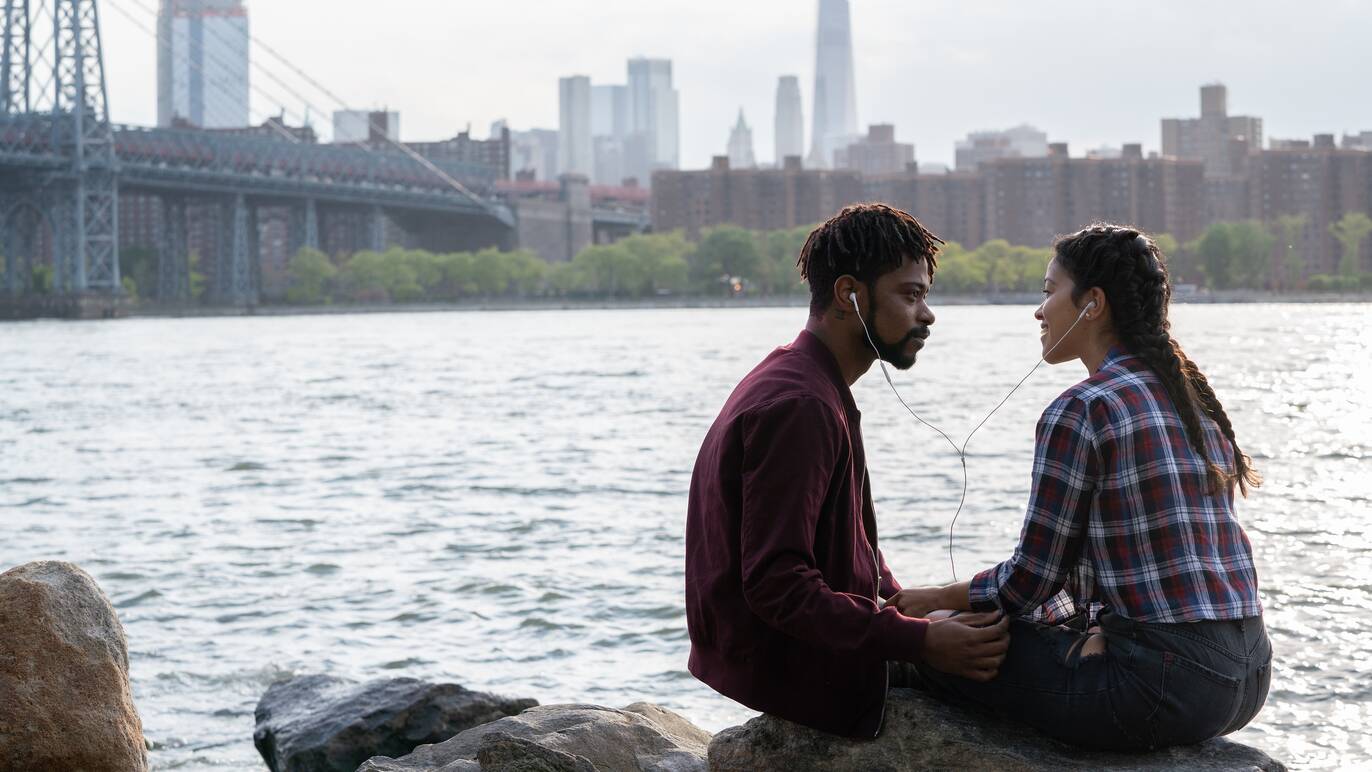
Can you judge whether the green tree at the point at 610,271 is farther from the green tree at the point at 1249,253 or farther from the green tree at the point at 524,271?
the green tree at the point at 1249,253

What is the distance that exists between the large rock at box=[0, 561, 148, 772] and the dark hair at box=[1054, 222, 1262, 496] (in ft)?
9.85

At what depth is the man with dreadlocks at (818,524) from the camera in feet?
9.92

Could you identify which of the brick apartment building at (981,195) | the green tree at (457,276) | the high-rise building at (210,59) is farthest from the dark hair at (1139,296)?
the high-rise building at (210,59)

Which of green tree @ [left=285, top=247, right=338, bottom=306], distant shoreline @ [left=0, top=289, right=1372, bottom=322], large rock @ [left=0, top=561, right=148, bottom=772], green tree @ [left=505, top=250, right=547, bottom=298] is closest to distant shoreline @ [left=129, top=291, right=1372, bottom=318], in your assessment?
distant shoreline @ [left=0, top=289, right=1372, bottom=322]

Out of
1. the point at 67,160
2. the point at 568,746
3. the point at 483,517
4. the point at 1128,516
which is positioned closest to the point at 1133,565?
the point at 1128,516

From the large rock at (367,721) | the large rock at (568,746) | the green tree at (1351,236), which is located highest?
the green tree at (1351,236)

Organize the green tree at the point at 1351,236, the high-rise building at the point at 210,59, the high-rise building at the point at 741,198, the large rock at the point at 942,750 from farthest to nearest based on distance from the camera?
the high-rise building at the point at 210,59 < the high-rise building at the point at 741,198 < the green tree at the point at 1351,236 < the large rock at the point at 942,750

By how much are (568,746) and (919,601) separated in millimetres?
1047

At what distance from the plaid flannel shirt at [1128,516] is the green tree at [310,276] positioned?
4140 inches

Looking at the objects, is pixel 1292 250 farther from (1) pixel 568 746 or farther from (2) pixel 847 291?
(2) pixel 847 291

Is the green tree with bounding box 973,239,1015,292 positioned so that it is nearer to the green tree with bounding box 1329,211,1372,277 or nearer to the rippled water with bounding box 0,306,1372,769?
the green tree with bounding box 1329,211,1372,277

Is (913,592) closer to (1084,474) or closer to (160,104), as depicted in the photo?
(1084,474)

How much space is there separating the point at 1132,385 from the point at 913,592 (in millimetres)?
599

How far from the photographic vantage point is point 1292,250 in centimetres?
11869
